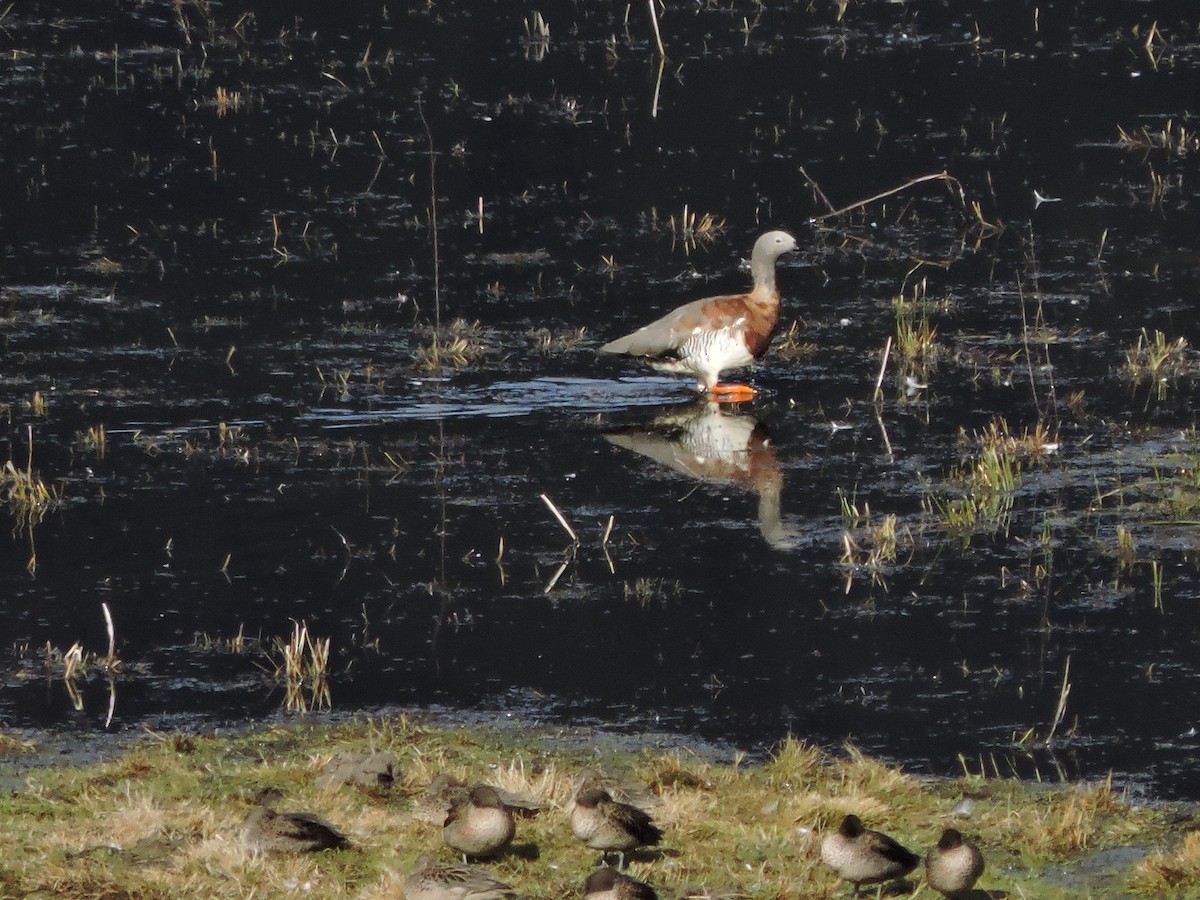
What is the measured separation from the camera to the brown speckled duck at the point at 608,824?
5.94 m

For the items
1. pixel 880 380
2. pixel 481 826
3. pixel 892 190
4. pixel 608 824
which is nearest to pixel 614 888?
pixel 608 824

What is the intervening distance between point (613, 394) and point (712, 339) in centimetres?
70

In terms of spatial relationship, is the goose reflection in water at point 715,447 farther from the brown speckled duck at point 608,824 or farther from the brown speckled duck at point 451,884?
the brown speckled duck at point 451,884

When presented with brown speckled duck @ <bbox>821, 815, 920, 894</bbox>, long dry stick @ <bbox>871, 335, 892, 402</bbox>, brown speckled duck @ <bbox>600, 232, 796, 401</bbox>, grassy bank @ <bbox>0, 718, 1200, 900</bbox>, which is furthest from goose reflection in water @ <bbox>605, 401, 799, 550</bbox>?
brown speckled duck @ <bbox>821, 815, 920, 894</bbox>

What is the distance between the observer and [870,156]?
687 inches

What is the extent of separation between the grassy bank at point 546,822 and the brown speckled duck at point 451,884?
241 millimetres

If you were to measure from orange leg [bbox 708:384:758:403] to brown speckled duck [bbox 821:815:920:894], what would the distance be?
20.0 ft

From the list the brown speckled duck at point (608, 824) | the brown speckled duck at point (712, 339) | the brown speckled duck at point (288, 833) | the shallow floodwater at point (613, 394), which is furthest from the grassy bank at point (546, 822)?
the brown speckled duck at point (712, 339)

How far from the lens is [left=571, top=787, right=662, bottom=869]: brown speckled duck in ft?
19.5

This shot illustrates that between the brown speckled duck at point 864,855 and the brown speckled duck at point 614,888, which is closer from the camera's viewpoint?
the brown speckled duck at point 614,888

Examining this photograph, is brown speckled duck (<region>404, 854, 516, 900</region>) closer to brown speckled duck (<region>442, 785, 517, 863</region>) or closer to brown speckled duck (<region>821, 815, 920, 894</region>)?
brown speckled duck (<region>442, 785, 517, 863</region>)

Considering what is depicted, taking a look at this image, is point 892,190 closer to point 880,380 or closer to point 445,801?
point 880,380

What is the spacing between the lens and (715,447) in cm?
1095

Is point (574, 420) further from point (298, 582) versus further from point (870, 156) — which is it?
point (870, 156)
